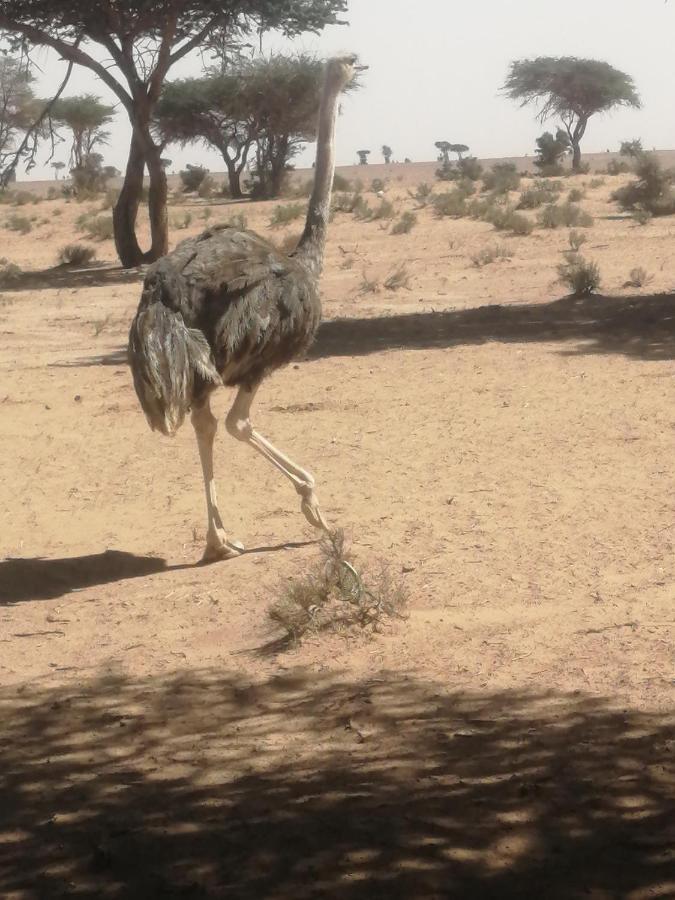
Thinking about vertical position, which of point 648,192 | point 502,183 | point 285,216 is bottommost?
point 285,216

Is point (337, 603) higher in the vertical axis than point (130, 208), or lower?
lower

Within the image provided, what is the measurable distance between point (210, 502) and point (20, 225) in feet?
68.3

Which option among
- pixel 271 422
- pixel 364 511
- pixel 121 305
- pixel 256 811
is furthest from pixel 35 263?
pixel 256 811

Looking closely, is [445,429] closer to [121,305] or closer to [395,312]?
[395,312]

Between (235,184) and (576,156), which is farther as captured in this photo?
(576,156)

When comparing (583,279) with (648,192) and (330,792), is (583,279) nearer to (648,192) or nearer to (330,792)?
(330,792)

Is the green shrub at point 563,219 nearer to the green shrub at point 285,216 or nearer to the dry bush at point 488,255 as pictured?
the dry bush at point 488,255

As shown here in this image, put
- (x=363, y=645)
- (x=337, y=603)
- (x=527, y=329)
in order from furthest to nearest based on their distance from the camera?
1. (x=527, y=329)
2. (x=337, y=603)
3. (x=363, y=645)

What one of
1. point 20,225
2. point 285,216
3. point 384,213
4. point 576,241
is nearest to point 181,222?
point 285,216

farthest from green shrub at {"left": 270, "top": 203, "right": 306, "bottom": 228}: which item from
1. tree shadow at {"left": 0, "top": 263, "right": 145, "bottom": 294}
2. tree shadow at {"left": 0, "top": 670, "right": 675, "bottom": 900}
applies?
tree shadow at {"left": 0, "top": 670, "right": 675, "bottom": 900}

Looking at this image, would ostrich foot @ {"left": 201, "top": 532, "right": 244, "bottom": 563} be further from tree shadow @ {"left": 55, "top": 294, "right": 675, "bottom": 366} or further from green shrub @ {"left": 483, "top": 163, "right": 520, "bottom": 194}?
green shrub @ {"left": 483, "top": 163, "right": 520, "bottom": 194}

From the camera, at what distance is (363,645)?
4781 millimetres

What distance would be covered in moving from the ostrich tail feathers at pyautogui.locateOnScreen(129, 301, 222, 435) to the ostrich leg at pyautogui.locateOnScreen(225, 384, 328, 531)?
1.46 feet

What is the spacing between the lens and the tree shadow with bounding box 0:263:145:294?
17.4m
